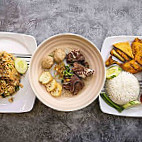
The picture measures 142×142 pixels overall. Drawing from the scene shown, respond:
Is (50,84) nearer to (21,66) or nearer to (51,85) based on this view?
(51,85)

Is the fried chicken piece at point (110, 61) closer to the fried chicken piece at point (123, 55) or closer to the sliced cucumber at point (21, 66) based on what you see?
the fried chicken piece at point (123, 55)

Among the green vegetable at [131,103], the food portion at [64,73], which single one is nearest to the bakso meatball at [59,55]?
the food portion at [64,73]

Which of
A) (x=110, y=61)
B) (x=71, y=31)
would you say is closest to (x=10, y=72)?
(x=71, y=31)

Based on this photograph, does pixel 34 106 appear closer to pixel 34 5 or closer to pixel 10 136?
pixel 10 136

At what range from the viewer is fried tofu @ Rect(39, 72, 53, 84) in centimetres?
246

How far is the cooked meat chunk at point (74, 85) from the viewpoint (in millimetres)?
2451

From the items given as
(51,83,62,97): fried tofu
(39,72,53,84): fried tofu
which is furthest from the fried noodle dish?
(51,83,62,97): fried tofu

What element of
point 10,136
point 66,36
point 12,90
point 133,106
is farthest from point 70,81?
point 10,136

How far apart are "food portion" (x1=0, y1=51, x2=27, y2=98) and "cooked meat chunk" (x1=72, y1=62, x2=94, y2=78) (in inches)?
25.0

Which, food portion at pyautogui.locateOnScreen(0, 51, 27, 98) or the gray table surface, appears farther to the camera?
the gray table surface

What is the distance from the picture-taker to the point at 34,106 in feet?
9.08

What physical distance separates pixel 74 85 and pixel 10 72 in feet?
2.64

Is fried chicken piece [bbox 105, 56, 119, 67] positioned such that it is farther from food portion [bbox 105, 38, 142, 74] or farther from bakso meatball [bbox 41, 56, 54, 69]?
bakso meatball [bbox 41, 56, 54, 69]

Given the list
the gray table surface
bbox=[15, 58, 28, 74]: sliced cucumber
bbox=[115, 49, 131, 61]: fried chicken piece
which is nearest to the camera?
bbox=[15, 58, 28, 74]: sliced cucumber
